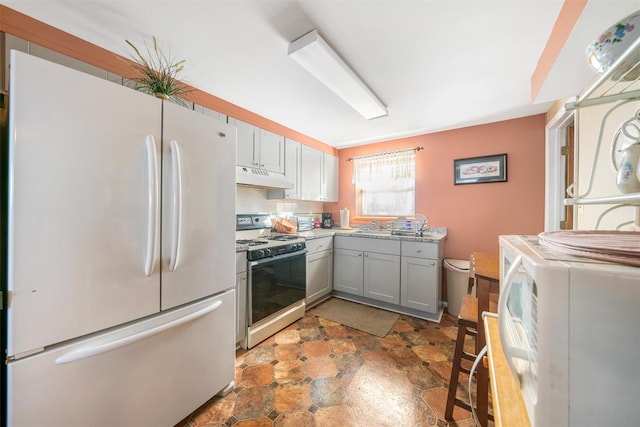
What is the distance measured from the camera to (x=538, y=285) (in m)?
0.40

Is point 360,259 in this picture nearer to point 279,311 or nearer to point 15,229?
point 279,311

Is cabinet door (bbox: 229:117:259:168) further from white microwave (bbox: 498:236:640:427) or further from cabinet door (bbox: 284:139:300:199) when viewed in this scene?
white microwave (bbox: 498:236:640:427)

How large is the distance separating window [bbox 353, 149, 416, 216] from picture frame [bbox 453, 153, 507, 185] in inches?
22.0

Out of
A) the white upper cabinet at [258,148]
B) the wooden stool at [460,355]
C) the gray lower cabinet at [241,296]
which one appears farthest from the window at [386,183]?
the gray lower cabinet at [241,296]

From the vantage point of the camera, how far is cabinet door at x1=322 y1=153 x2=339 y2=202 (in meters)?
3.67

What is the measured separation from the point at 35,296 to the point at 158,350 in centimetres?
57

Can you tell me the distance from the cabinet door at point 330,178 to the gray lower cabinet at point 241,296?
1972 millimetres

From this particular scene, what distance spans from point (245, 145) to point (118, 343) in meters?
1.86

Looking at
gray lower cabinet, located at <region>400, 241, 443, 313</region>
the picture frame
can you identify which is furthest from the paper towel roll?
the picture frame

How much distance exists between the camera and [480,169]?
281 cm

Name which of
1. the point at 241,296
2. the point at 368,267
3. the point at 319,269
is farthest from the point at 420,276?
the point at 241,296

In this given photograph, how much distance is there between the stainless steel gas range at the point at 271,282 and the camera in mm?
2020

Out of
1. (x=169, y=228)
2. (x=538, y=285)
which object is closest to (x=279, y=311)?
(x=169, y=228)

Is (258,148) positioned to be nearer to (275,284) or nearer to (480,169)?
(275,284)
